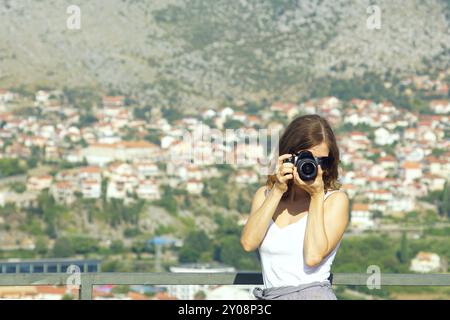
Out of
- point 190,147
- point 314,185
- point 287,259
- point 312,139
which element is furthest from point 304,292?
point 190,147

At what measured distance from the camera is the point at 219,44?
55.2m

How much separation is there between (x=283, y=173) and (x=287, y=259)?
7.2 inches

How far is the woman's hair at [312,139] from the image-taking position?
99.6 inches

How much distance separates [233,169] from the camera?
4797cm

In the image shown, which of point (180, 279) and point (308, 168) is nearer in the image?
point (308, 168)

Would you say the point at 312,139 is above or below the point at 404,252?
above

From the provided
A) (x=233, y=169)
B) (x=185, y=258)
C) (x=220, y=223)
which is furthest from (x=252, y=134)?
(x=185, y=258)

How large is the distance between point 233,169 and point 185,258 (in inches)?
403

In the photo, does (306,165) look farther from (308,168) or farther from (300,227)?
(300,227)

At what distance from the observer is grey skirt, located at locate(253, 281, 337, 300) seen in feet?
7.90

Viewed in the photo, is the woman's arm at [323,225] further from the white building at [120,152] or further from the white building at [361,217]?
the white building at [120,152]

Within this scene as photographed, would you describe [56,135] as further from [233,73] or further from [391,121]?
[391,121]

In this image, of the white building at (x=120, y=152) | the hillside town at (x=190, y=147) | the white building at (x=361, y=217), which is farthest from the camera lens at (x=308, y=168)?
the white building at (x=120, y=152)

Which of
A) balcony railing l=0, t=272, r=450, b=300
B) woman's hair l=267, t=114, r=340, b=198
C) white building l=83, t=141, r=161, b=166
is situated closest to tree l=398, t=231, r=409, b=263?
white building l=83, t=141, r=161, b=166
